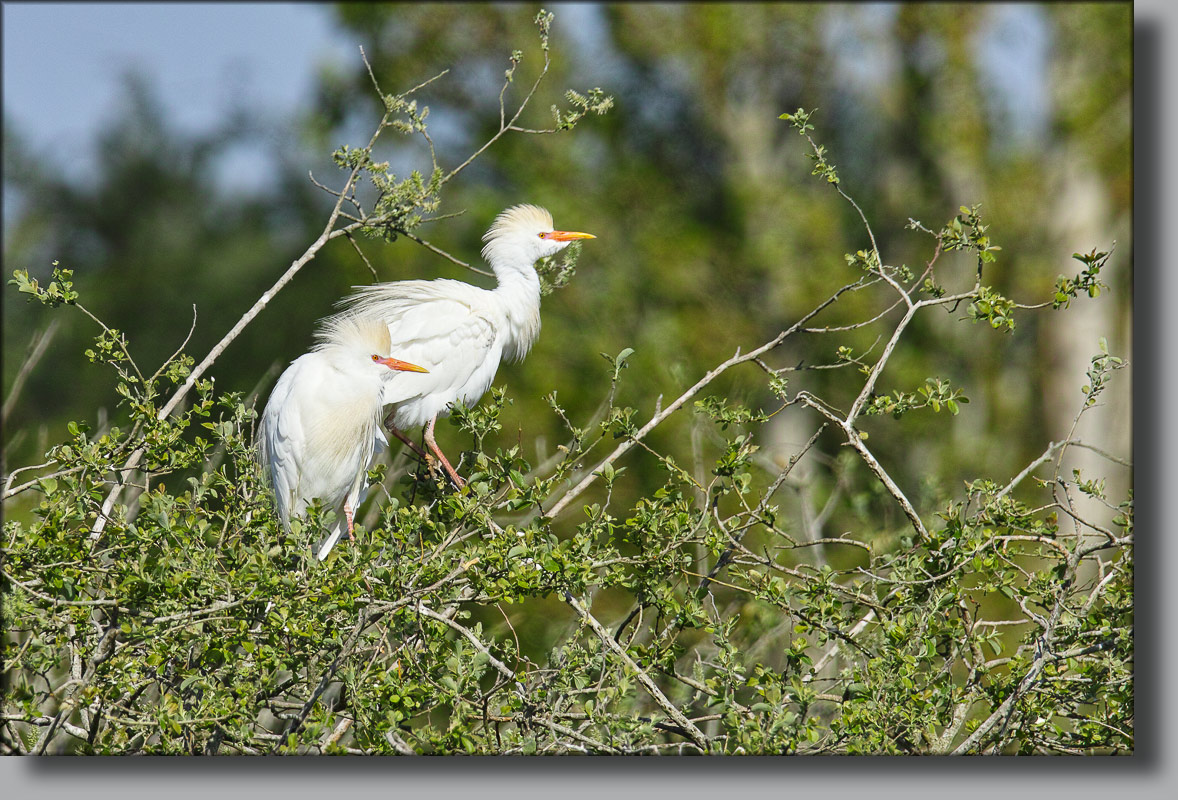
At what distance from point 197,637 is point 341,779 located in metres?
0.36

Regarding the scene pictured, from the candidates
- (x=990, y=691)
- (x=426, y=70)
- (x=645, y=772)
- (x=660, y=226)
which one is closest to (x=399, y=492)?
(x=645, y=772)

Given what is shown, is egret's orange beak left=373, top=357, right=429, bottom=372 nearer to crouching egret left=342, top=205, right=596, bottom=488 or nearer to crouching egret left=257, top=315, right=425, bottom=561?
crouching egret left=257, top=315, right=425, bottom=561

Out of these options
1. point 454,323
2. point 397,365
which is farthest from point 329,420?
point 454,323

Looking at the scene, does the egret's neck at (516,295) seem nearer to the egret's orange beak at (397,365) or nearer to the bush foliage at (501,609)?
the egret's orange beak at (397,365)

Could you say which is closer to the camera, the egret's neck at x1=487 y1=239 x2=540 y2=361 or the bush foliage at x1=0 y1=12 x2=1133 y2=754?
the bush foliage at x1=0 y1=12 x2=1133 y2=754

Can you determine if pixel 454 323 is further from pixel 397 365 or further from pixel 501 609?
pixel 501 609

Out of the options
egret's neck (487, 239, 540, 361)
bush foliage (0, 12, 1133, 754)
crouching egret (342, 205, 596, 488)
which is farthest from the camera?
egret's neck (487, 239, 540, 361)

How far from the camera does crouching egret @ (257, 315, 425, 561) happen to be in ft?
8.42

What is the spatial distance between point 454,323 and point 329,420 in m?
0.52

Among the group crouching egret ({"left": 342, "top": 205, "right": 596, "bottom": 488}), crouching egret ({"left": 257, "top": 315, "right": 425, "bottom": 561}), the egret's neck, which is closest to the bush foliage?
crouching egret ({"left": 257, "top": 315, "right": 425, "bottom": 561})

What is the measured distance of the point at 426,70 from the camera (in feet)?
21.6

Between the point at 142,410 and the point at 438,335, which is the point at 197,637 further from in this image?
the point at 438,335

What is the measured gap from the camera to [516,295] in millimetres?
3146

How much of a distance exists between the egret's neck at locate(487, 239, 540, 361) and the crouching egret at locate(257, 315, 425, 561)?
0.53 metres
